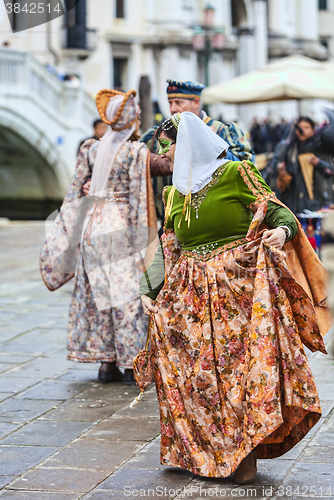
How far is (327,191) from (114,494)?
6.15 m

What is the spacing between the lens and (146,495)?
3576mm

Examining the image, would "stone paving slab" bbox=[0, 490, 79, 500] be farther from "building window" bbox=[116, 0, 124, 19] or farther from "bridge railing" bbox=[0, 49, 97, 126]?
"building window" bbox=[116, 0, 124, 19]

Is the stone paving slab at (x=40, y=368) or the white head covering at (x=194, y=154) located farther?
the stone paving slab at (x=40, y=368)

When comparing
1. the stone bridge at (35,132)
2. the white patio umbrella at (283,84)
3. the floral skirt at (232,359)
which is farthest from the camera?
the stone bridge at (35,132)

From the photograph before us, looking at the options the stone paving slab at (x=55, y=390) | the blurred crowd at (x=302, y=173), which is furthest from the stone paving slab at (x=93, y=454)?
the blurred crowd at (x=302, y=173)

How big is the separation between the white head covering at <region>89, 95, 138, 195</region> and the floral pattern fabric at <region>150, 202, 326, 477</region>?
1.89 m

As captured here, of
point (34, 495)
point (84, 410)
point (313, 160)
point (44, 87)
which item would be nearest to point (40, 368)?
point (84, 410)

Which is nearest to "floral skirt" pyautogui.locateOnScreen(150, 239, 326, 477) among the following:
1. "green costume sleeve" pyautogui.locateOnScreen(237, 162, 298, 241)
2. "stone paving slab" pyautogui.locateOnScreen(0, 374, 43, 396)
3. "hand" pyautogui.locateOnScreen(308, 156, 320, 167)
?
"green costume sleeve" pyautogui.locateOnScreen(237, 162, 298, 241)

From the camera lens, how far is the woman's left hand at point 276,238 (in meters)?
3.52

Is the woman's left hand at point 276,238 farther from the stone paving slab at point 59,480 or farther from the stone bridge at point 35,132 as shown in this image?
the stone bridge at point 35,132

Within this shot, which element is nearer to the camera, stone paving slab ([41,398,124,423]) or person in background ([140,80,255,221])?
stone paving slab ([41,398,124,423])

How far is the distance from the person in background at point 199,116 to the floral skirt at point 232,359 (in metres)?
1.92

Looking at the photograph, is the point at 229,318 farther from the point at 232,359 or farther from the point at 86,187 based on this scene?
the point at 86,187

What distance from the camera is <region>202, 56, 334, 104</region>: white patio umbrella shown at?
1305 cm
